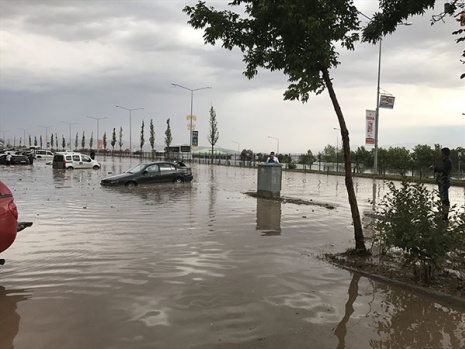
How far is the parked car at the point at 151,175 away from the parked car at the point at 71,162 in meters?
16.7

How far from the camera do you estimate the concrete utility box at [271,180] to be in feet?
54.0

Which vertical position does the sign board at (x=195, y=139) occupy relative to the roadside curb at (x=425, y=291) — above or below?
above

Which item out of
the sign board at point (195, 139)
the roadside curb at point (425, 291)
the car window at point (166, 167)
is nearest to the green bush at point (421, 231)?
the roadside curb at point (425, 291)

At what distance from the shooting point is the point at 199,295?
203 inches

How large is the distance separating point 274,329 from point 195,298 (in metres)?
1.24

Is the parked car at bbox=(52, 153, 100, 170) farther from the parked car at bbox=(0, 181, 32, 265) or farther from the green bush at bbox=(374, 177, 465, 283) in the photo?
the green bush at bbox=(374, 177, 465, 283)

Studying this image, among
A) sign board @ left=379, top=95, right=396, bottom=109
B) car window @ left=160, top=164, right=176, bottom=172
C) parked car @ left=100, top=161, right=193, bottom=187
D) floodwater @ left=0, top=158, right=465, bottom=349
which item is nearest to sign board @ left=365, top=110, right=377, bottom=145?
sign board @ left=379, top=95, right=396, bottom=109

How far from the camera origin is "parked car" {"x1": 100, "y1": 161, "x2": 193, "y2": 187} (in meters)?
20.2

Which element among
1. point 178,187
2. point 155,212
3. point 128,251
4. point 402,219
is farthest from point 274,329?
point 178,187

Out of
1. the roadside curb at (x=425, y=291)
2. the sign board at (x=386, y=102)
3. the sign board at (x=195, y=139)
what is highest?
the sign board at (x=386, y=102)

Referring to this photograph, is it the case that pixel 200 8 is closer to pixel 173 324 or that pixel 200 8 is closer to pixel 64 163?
pixel 173 324

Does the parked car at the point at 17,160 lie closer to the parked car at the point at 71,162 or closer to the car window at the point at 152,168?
the parked car at the point at 71,162

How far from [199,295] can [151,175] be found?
53.7ft

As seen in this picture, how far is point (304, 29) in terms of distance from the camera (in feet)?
22.5
